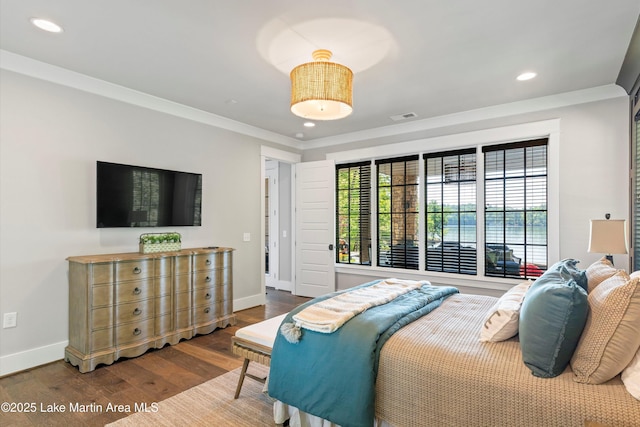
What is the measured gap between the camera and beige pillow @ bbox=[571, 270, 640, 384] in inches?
53.5

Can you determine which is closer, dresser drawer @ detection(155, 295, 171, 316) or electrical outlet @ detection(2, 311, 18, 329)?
electrical outlet @ detection(2, 311, 18, 329)

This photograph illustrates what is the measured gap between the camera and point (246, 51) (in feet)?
8.98

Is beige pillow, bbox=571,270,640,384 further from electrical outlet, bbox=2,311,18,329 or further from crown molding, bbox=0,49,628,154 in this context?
electrical outlet, bbox=2,311,18,329

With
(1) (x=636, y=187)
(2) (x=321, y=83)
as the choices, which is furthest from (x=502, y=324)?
(1) (x=636, y=187)

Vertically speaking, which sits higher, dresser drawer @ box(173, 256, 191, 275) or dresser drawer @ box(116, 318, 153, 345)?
dresser drawer @ box(173, 256, 191, 275)

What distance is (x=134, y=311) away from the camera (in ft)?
10.6

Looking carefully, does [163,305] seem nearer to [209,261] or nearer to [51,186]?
[209,261]

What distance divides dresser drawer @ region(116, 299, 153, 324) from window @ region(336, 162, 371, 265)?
2.92 metres

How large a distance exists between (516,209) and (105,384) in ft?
14.6

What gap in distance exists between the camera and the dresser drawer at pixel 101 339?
116 inches

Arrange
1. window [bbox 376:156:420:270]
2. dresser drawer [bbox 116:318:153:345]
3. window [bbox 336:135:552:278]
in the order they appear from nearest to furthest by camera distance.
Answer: dresser drawer [bbox 116:318:153:345]
window [bbox 336:135:552:278]
window [bbox 376:156:420:270]

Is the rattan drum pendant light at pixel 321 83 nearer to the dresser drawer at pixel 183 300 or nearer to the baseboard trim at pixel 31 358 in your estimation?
the dresser drawer at pixel 183 300

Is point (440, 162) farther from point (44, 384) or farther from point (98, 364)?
point (44, 384)

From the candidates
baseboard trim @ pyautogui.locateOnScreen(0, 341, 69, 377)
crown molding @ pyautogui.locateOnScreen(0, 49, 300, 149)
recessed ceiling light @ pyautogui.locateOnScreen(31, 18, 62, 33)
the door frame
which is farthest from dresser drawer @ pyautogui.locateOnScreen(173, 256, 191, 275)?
recessed ceiling light @ pyautogui.locateOnScreen(31, 18, 62, 33)
